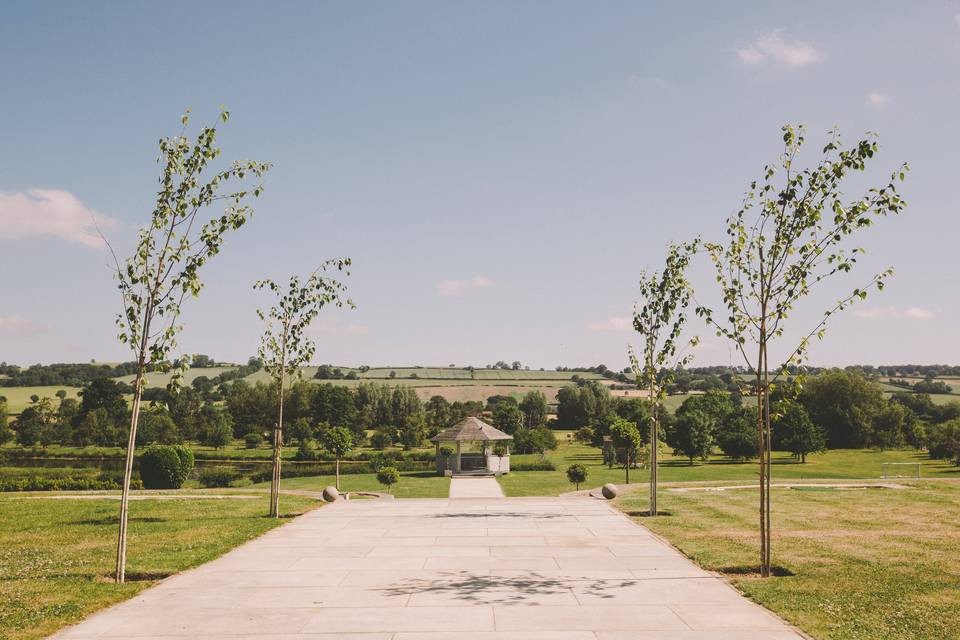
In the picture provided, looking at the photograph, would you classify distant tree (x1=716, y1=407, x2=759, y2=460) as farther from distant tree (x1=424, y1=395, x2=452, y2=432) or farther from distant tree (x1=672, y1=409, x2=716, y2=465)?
distant tree (x1=424, y1=395, x2=452, y2=432)

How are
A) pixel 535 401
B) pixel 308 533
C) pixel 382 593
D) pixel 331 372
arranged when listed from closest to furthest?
1. pixel 382 593
2. pixel 308 533
3. pixel 535 401
4. pixel 331 372

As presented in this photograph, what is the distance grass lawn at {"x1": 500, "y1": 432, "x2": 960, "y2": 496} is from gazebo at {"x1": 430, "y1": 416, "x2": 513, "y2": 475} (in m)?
1.23

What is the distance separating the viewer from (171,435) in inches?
2793

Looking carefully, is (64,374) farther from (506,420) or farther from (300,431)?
(506,420)

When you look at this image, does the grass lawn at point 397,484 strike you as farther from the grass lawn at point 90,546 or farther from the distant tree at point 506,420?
the distant tree at point 506,420

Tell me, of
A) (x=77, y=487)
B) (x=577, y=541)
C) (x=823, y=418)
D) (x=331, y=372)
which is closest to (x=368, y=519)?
(x=577, y=541)

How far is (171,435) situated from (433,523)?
6072cm

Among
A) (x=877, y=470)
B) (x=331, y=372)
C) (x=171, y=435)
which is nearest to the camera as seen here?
(x=877, y=470)

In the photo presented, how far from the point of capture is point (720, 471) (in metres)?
41.0

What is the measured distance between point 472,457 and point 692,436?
1788 centimetres

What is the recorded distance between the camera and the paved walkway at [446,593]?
29.4ft

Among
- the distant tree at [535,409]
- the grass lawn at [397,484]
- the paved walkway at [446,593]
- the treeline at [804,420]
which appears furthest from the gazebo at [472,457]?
the distant tree at [535,409]

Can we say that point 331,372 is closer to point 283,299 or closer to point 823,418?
point 823,418

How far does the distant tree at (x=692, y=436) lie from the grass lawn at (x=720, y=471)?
101 centimetres
